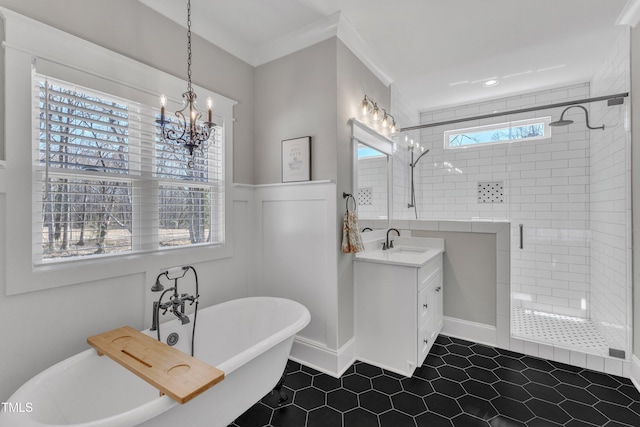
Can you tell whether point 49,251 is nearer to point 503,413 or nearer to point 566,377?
point 503,413

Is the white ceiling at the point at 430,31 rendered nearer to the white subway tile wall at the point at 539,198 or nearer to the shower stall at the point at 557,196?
the shower stall at the point at 557,196

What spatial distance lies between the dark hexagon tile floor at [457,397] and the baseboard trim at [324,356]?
0.05m

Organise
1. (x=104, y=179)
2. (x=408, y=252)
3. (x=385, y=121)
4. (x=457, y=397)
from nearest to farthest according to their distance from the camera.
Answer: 1. (x=104, y=179)
2. (x=457, y=397)
3. (x=408, y=252)
4. (x=385, y=121)

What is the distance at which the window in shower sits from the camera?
3.63 meters

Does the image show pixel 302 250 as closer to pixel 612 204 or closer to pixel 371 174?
pixel 371 174

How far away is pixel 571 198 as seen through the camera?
3.40 metres

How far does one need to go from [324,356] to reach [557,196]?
325 centimetres

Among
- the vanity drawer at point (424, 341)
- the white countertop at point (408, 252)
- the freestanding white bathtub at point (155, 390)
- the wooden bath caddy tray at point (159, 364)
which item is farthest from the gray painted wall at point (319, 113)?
the wooden bath caddy tray at point (159, 364)

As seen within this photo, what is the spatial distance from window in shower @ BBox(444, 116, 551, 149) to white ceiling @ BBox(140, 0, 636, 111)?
577mm

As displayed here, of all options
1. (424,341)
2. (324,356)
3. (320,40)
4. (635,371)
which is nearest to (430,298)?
(424,341)

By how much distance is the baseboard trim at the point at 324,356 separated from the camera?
90.3 inches

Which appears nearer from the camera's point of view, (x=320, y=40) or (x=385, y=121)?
(x=320, y=40)

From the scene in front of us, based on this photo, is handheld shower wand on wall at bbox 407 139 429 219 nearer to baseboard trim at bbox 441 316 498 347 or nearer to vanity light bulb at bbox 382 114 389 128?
vanity light bulb at bbox 382 114 389 128

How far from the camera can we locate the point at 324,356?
2.34 m
